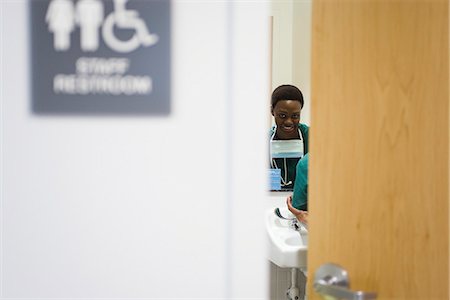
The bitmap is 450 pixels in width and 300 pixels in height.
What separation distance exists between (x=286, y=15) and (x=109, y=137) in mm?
1453

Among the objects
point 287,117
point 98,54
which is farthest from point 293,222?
point 98,54

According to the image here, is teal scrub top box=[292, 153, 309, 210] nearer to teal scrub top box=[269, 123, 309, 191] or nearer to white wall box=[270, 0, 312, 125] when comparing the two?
teal scrub top box=[269, 123, 309, 191]

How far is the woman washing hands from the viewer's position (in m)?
1.58

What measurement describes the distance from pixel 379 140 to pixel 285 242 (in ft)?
2.57

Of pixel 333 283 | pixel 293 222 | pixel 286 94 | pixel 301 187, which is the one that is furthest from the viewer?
pixel 286 94

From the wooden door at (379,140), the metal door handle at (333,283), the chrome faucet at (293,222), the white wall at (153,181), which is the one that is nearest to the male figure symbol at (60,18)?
the white wall at (153,181)

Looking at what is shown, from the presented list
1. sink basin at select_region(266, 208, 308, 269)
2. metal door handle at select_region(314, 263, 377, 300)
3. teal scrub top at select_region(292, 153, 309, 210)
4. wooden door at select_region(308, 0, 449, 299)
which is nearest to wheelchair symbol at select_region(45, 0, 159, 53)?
wooden door at select_region(308, 0, 449, 299)

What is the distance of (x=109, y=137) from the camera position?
870mm

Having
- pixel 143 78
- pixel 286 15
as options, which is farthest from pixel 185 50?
pixel 286 15

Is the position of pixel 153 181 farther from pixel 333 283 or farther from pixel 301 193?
pixel 301 193

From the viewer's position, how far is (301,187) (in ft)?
5.24

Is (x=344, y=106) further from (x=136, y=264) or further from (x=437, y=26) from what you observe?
(x=136, y=264)

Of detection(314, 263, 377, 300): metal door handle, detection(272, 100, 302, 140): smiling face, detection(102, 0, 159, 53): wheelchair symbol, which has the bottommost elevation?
detection(314, 263, 377, 300): metal door handle

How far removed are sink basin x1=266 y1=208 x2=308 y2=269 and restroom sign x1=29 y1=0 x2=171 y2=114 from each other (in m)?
0.69
